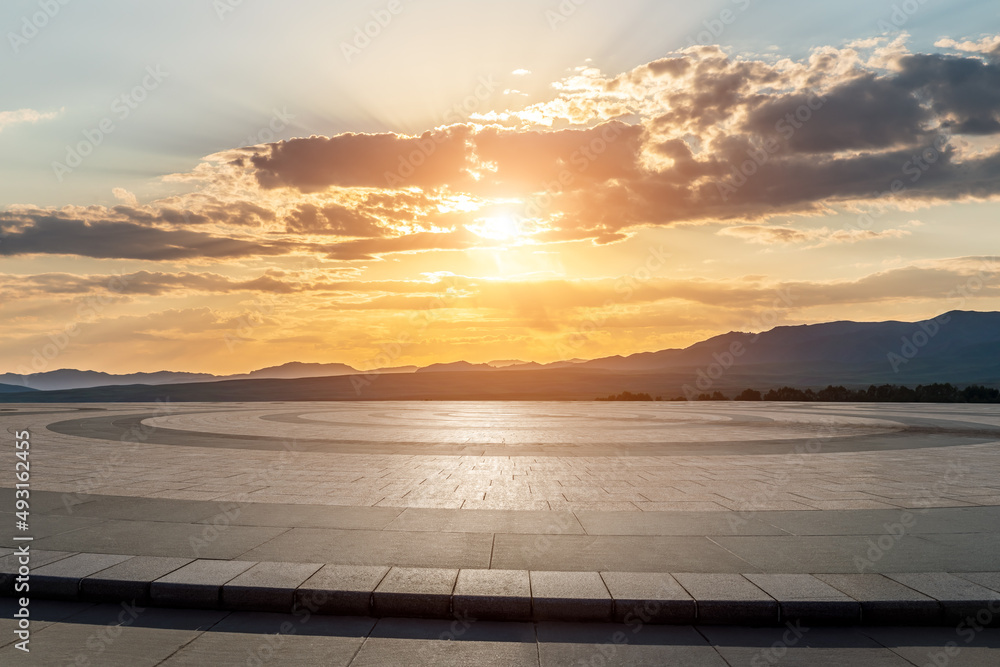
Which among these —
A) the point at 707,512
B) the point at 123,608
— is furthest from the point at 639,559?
the point at 123,608

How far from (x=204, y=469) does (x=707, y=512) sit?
34.3 feet

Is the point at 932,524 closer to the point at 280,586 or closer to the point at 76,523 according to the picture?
the point at 280,586

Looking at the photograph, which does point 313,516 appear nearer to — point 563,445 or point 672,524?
point 672,524

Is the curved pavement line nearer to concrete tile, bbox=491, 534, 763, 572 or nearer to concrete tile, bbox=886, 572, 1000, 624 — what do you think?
concrete tile, bbox=491, 534, 763, 572

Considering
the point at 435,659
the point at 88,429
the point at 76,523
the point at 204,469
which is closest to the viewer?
the point at 435,659

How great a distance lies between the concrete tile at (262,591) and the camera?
Answer: 21.1 feet

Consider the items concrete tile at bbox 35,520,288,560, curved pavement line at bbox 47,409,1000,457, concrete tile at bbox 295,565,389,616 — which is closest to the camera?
concrete tile at bbox 295,565,389,616

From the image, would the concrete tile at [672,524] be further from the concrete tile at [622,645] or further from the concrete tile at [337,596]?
the concrete tile at [337,596]

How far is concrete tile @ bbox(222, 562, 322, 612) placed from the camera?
643cm

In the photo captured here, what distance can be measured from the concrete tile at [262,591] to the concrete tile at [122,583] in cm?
84

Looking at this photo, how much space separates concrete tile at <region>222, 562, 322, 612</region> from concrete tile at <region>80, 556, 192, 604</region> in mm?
843

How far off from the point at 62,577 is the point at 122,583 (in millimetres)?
724

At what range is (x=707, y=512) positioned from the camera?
9953 mm

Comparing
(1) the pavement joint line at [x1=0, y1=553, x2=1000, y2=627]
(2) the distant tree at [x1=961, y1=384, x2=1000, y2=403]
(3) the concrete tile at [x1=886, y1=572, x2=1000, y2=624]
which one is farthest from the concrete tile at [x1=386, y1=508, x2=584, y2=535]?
(2) the distant tree at [x1=961, y1=384, x2=1000, y2=403]
